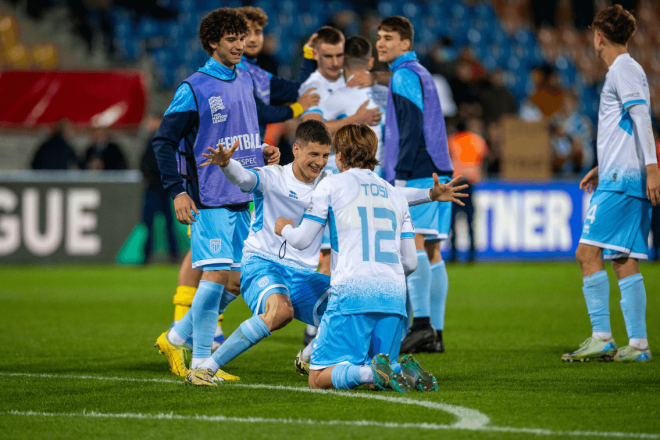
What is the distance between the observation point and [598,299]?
5.65 meters

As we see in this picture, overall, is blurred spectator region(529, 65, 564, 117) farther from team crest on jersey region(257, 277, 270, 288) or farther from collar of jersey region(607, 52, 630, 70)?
team crest on jersey region(257, 277, 270, 288)

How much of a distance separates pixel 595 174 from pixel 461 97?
10215 mm

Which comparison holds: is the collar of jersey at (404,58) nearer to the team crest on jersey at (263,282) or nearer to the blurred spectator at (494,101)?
the team crest on jersey at (263,282)

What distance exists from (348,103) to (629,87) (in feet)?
6.94

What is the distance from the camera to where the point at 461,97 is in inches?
628

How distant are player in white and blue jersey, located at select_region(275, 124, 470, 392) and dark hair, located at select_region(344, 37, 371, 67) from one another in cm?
250

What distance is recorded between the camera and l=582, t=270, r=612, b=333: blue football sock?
222 inches

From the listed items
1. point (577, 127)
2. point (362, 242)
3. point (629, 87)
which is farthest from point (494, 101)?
point (362, 242)

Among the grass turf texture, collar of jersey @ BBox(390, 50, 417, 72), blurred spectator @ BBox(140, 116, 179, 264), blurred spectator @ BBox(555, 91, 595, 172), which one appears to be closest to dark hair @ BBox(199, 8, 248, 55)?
collar of jersey @ BBox(390, 50, 417, 72)

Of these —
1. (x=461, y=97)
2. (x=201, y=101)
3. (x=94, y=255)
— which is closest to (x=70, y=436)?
(x=201, y=101)

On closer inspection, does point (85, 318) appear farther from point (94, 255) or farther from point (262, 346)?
point (94, 255)

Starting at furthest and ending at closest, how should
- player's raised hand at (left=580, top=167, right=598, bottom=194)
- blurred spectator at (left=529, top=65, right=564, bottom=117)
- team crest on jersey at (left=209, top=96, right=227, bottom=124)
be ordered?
blurred spectator at (left=529, top=65, right=564, bottom=117), player's raised hand at (left=580, top=167, right=598, bottom=194), team crest on jersey at (left=209, top=96, right=227, bottom=124)

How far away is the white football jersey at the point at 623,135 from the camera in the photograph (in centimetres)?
553

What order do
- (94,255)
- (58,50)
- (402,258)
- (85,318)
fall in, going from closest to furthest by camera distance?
(402,258)
(85,318)
(94,255)
(58,50)
